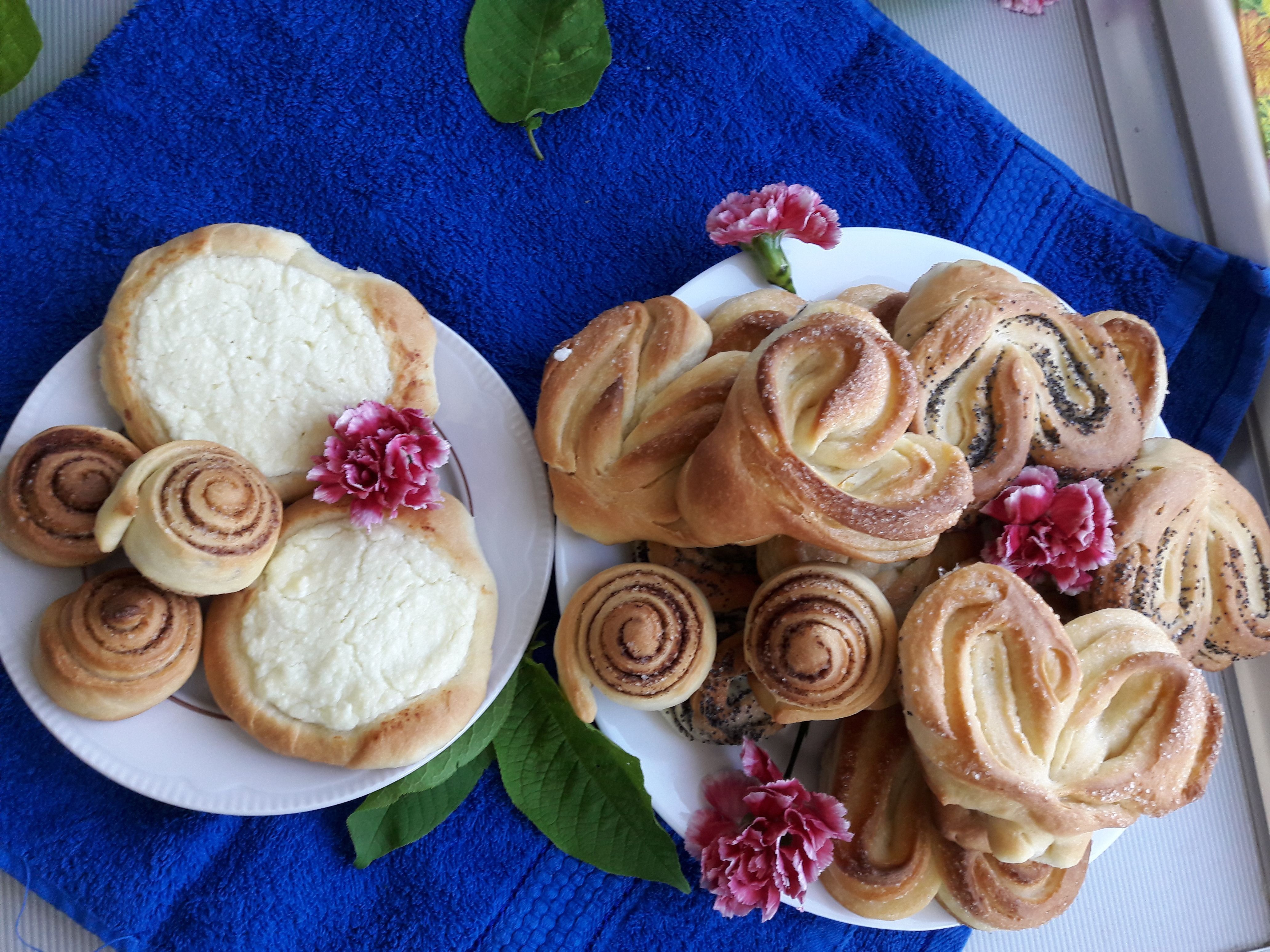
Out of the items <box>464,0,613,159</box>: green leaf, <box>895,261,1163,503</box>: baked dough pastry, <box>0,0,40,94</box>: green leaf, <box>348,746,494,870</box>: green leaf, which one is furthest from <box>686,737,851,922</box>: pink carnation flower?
→ <box>0,0,40,94</box>: green leaf

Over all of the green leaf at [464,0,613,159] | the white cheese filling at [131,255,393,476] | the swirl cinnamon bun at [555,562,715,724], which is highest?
the green leaf at [464,0,613,159]

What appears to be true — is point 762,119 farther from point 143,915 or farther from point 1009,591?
point 143,915

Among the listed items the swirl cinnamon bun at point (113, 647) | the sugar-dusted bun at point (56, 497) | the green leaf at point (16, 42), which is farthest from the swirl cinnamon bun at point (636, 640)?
the green leaf at point (16, 42)

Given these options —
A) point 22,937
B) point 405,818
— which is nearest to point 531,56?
point 405,818

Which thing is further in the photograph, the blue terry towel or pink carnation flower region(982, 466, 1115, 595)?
the blue terry towel

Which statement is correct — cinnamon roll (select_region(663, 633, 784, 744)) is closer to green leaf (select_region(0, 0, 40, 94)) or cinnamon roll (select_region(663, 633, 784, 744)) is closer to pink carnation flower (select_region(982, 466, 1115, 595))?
pink carnation flower (select_region(982, 466, 1115, 595))

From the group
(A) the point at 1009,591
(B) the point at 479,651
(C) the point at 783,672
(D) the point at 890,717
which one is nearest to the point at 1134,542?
(A) the point at 1009,591

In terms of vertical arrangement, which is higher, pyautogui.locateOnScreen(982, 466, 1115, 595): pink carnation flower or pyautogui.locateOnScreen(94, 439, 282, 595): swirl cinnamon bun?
pyautogui.locateOnScreen(982, 466, 1115, 595): pink carnation flower

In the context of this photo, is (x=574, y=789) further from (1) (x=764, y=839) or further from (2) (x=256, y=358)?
(2) (x=256, y=358)
